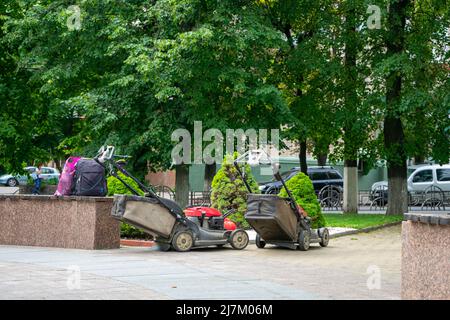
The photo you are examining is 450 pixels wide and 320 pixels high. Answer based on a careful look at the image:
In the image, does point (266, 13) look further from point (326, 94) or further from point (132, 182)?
point (132, 182)

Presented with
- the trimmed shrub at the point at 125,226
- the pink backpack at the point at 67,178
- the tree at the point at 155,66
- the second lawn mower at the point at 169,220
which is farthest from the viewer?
the tree at the point at 155,66

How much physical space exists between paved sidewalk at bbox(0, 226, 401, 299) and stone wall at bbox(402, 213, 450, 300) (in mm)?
1361

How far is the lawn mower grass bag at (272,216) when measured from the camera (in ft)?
61.3

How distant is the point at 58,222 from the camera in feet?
66.3

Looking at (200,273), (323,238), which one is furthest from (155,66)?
(200,273)

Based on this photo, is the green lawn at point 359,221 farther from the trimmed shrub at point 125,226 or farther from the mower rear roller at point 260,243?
the trimmed shrub at point 125,226

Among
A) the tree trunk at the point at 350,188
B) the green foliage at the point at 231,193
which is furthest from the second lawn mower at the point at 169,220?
the tree trunk at the point at 350,188

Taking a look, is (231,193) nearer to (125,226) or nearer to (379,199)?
(125,226)

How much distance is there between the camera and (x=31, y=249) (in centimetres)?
1966

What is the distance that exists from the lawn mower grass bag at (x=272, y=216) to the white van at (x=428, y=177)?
27.8m

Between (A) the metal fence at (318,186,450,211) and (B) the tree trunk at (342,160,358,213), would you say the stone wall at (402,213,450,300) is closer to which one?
(B) the tree trunk at (342,160,358,213)

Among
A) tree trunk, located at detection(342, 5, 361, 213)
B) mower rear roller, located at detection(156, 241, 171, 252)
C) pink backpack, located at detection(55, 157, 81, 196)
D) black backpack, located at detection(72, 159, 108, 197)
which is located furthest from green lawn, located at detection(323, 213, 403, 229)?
pink backpack, located at detection(55, 157, 81, 196)

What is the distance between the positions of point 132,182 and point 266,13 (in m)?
11.2
